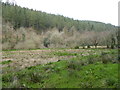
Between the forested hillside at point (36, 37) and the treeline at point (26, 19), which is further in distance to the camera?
the treeline at point (26, 19)

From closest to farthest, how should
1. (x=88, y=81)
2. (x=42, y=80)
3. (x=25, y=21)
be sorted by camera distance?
1. (x=88, y=81)
2. (x=42, y=80)
3. (x=25, y=21)

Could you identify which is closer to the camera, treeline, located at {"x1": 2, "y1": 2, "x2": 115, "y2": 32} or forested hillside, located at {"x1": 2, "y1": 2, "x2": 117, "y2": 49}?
forested hillside, located at {"x1": 2, "y1": 2, "x2": 117, "y2": 49}

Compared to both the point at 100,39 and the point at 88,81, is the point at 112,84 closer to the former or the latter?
the point at 88,81

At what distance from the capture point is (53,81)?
7133mm

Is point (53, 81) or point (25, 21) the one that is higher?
point (25, 21)

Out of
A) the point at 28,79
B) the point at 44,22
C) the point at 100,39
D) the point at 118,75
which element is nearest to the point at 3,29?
the point at 100,39

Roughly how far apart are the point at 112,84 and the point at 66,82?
7.18 feet

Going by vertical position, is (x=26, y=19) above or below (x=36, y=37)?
above

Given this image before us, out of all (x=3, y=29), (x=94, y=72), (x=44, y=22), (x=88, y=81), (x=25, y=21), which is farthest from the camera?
(x=44, y=22)

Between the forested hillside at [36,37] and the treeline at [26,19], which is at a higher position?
the treeline at [26,19]

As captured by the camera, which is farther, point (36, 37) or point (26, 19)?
point (26, 19)

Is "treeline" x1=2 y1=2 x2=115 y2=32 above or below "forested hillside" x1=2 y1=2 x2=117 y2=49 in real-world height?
above

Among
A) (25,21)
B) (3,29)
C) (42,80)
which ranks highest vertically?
(25,21)

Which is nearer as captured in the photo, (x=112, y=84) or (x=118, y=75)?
(x=112, y=84)
